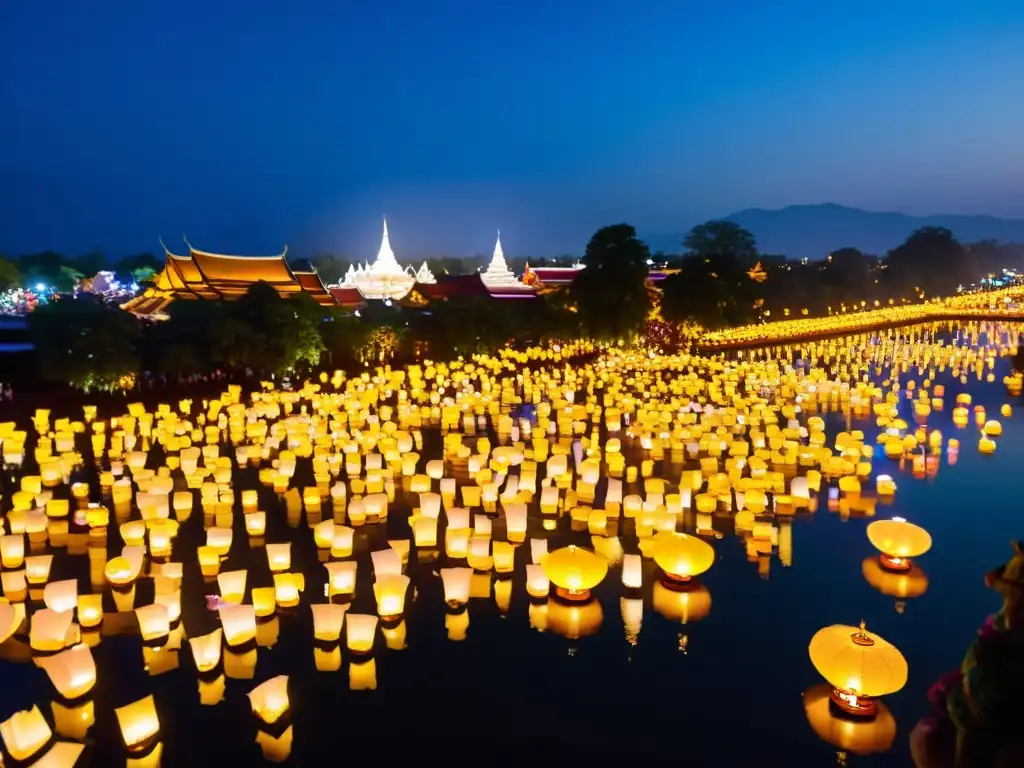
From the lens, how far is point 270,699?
6332mm

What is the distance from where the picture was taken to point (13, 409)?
61.6ft

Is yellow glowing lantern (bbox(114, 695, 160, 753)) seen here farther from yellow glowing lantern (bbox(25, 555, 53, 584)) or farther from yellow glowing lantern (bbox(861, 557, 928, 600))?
yellow glowing lantern (bbox(861, 557, 928, 600))

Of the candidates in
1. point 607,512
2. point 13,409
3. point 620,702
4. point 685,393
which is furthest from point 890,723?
point 13,409

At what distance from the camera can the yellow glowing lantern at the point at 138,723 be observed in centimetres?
596

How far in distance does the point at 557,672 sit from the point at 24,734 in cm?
439

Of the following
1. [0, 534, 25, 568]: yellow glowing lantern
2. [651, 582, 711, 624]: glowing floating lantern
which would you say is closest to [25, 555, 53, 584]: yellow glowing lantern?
[0, 534, 25, 568]: yellow glowing lantern

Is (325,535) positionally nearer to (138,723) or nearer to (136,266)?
(138,723)

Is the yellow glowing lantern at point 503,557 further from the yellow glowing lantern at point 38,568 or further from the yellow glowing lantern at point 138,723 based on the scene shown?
the yellow glowing lantern at point 38,568

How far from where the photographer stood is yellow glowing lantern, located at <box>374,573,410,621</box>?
7984 mm

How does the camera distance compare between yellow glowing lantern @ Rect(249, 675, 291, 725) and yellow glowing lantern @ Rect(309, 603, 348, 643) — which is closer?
yellow glowing lantern @ Rect(249, 675, 291, 725)

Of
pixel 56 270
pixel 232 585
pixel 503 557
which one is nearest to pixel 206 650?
pixel 232 585

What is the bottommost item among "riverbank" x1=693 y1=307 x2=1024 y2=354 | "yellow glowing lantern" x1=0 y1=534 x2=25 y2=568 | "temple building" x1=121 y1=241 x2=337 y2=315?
"riverbank" x1=693 y1=307 x2=1024 y2=354

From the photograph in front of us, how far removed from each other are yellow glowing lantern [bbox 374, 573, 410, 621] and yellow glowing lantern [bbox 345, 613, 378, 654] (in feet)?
1.78

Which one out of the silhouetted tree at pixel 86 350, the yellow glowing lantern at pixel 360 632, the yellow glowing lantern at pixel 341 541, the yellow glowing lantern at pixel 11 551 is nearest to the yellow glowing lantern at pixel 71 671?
the yellow glowing lantern at pixel 360 632
